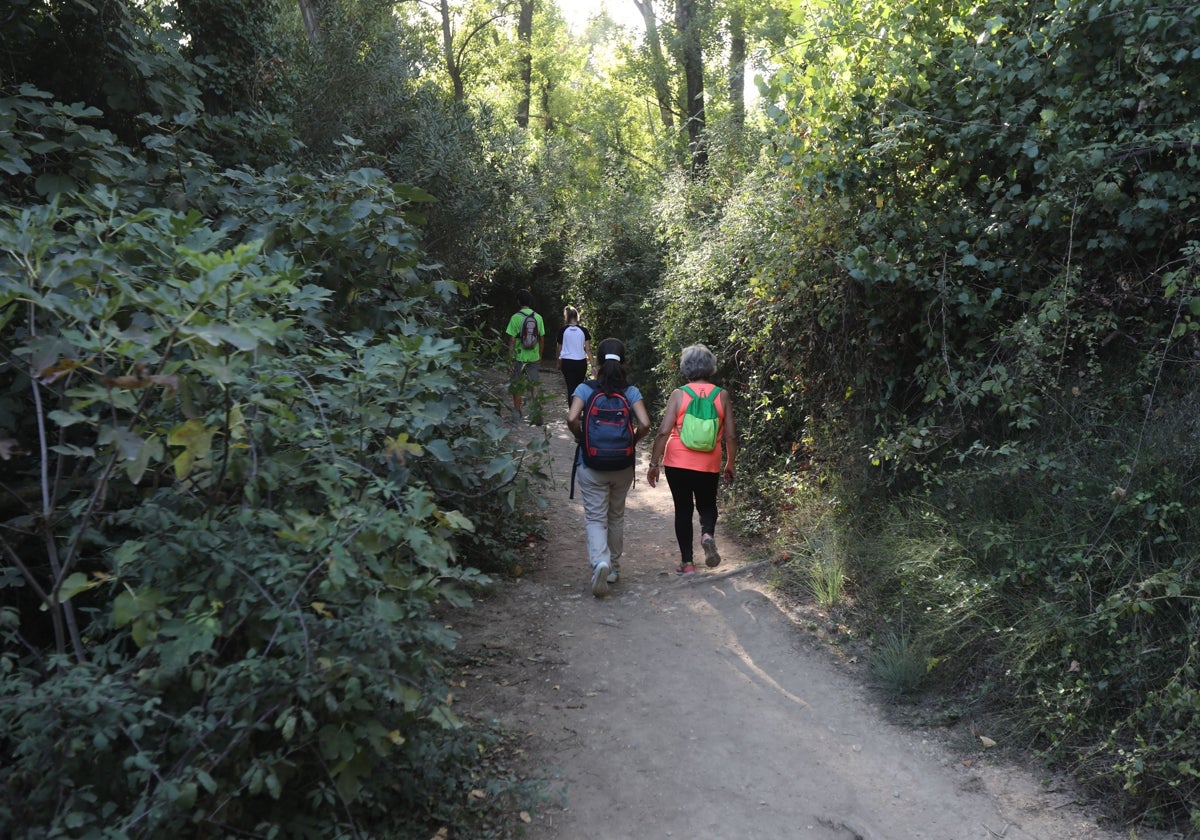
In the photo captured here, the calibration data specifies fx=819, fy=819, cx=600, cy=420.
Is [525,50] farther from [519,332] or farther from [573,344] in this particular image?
[519,332]

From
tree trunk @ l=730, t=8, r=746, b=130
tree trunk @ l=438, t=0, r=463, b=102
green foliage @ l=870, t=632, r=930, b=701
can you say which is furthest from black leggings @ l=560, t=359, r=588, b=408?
tree trunk @ l=438, t=0, r=463, b=102

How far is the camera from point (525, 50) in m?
28.4

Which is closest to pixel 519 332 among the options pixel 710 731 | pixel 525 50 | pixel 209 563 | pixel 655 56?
pixel 710 731

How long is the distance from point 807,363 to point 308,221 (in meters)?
4.33

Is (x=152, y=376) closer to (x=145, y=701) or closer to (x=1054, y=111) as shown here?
(x=145, y=701)

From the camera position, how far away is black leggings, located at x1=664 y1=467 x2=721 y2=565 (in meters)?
7.16

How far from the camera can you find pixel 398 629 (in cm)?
302

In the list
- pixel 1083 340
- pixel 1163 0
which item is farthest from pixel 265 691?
pixel 1163 0

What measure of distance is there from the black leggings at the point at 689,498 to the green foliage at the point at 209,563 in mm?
3771

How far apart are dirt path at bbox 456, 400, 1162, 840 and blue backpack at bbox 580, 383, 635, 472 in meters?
1.18

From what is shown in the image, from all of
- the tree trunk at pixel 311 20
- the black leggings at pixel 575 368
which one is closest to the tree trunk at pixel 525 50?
the tree trunk at pixel 311 20

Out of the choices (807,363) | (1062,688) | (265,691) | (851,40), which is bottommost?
(1062,688)

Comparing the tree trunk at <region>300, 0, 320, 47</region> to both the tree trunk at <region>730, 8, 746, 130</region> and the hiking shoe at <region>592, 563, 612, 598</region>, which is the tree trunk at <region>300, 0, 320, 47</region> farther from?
the tree trunk at <region>730, 8, 746, 130</region>

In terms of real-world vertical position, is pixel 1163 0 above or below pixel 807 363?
above
